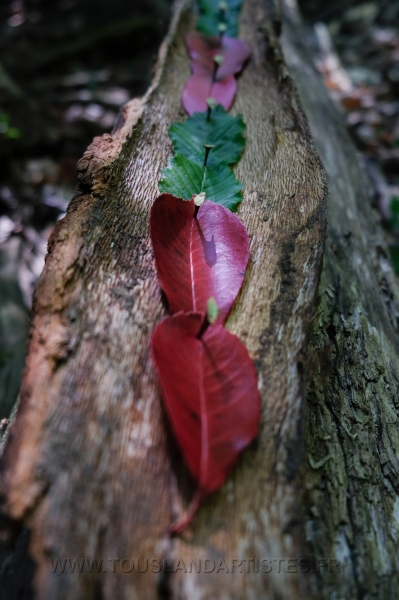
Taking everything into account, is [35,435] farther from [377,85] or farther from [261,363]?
[377,85]

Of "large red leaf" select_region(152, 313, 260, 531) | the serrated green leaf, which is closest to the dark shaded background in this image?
the serrated green leaf

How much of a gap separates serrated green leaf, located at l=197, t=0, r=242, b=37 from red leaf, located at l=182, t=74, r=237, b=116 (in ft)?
1.34

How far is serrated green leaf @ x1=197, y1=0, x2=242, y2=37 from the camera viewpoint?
6.60 ft

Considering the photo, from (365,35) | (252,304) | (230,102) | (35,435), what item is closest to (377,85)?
(365,35)

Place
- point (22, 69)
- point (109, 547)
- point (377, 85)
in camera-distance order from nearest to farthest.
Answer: point (109, 547) → point (22, 69) → point (377, 85)

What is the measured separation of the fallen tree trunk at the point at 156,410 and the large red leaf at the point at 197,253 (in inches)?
1.5

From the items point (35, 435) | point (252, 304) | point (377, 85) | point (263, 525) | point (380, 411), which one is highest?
point (35, 435)

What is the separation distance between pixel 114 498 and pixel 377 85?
11.3 ft

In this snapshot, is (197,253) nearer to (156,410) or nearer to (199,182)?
(199,182)

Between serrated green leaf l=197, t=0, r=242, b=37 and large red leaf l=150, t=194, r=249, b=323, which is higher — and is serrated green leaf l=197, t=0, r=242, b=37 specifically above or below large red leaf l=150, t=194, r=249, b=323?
above

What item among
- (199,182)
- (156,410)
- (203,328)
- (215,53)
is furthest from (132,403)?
(215,53)

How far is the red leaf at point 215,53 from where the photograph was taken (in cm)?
179

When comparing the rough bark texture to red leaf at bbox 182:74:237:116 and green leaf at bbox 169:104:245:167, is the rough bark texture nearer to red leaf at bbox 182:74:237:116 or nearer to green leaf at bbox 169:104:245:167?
green leaf at bbox 169:104:245:167

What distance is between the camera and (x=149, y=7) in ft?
11.0
